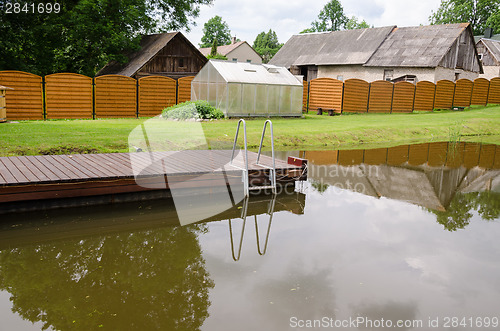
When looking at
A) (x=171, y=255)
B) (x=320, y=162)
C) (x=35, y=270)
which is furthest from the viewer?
(x=320, y=162)

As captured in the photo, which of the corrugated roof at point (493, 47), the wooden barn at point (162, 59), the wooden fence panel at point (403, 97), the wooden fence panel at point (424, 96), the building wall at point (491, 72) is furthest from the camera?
the corrugated roof at point (493, 47)

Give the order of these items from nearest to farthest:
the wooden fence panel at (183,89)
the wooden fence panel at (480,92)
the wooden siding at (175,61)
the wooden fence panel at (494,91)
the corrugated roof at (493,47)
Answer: the wooden fence panel at (183,89)
the wooden siding at (175,61)
the wooden fence panel at (480,92)
the wooden fence panel at (494,91)
the corrugated roof at (493,47)

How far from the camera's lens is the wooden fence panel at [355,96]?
2597 cm

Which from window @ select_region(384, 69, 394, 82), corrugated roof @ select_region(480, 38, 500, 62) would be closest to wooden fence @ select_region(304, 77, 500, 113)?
window @ select_region(384, 69, 394, 82)

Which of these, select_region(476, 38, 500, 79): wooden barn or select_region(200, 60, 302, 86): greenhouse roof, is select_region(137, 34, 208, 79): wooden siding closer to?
select_region(200, 60, 302, 86): greenhouse roof

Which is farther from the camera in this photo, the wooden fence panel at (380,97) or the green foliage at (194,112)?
the wooden fence panel at (380,97)

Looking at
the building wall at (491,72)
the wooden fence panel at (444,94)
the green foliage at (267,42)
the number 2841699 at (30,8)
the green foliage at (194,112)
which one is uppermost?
the green foliage at (267,42)

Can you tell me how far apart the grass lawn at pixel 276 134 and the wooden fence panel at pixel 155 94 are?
3430 mm

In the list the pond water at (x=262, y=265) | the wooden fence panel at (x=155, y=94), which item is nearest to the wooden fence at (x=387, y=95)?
the wooden fence panel at (x=155, y=94)

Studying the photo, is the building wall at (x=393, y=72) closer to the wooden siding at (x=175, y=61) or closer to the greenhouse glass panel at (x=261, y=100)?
the wooden siding at (x=175, y=61)

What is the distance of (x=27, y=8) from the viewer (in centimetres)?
2627

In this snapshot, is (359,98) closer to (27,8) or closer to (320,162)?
(320,162)

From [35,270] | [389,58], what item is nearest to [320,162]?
[35,270]

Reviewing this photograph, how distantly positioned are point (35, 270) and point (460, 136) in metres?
19.1
